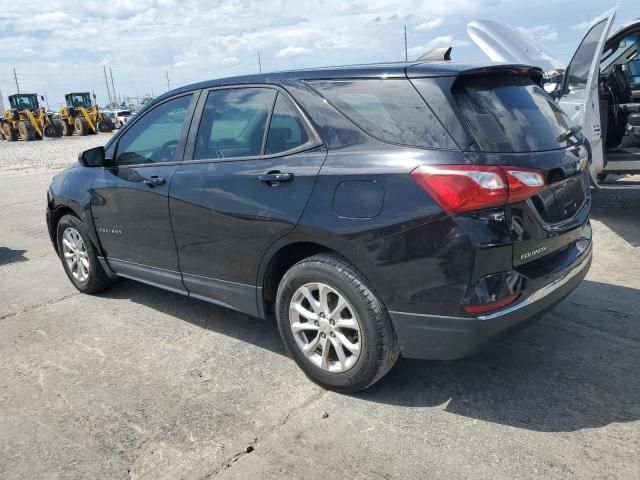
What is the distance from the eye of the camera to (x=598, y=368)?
10.5 feet

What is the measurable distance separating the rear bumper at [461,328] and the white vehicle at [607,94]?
3.80 meters

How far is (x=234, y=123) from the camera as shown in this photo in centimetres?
351

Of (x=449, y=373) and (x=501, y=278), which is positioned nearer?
(x=501, y=278)

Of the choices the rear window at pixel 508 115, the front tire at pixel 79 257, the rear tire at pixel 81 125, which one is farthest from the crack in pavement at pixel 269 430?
the rear tire at pixel 81 125

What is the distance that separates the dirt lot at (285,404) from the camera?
2.53m

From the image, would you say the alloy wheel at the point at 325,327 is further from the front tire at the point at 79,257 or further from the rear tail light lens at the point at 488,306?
the front tire at the point at 79,257

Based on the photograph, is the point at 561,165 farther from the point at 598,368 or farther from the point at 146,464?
the point at 146,464

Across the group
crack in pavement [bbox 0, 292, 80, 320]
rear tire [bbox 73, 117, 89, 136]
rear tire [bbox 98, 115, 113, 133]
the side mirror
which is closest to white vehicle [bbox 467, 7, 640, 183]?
the side mirror

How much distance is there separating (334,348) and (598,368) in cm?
152

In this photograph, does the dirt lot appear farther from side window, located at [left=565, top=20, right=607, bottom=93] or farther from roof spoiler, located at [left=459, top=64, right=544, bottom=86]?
side window, located at [left=565, top=20, right=607, bottom=93]

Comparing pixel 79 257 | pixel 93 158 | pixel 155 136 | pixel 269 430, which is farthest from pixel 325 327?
pixel 79 257

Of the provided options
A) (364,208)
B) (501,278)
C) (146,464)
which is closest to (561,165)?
Answer: (501,278)

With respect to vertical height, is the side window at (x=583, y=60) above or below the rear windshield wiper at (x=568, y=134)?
above

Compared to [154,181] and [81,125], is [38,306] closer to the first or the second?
[154,181]
